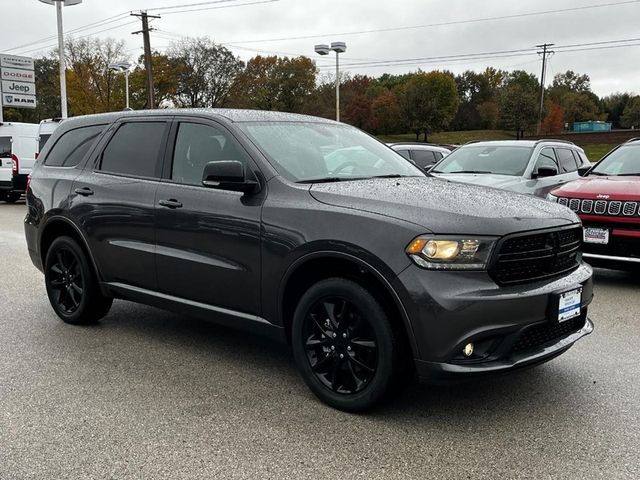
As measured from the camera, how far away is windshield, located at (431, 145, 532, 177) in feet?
31.9

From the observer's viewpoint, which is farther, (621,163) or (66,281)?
(621,163)

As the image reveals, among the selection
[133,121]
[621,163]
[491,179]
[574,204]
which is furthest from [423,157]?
[133,121]

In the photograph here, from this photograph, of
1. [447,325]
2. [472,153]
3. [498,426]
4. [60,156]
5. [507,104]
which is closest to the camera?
[447,325]

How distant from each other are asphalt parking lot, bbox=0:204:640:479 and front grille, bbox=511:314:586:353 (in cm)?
45

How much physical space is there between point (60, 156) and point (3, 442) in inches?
122

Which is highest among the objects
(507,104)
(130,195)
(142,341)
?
(507,104)

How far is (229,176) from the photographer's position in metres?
3.79

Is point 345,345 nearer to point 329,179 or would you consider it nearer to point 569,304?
point 329,179

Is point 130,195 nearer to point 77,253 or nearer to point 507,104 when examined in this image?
point 77,253

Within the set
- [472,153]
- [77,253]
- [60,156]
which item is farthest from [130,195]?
[472,153]

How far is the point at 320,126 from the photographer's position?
4805 mm

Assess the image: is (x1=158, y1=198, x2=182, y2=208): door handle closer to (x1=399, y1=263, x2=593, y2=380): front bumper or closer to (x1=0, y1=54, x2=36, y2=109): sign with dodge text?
(x1=399, y1=263, x2=593, y2=380): front bumper

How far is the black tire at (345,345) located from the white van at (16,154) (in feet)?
56.3

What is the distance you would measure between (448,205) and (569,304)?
910mm
